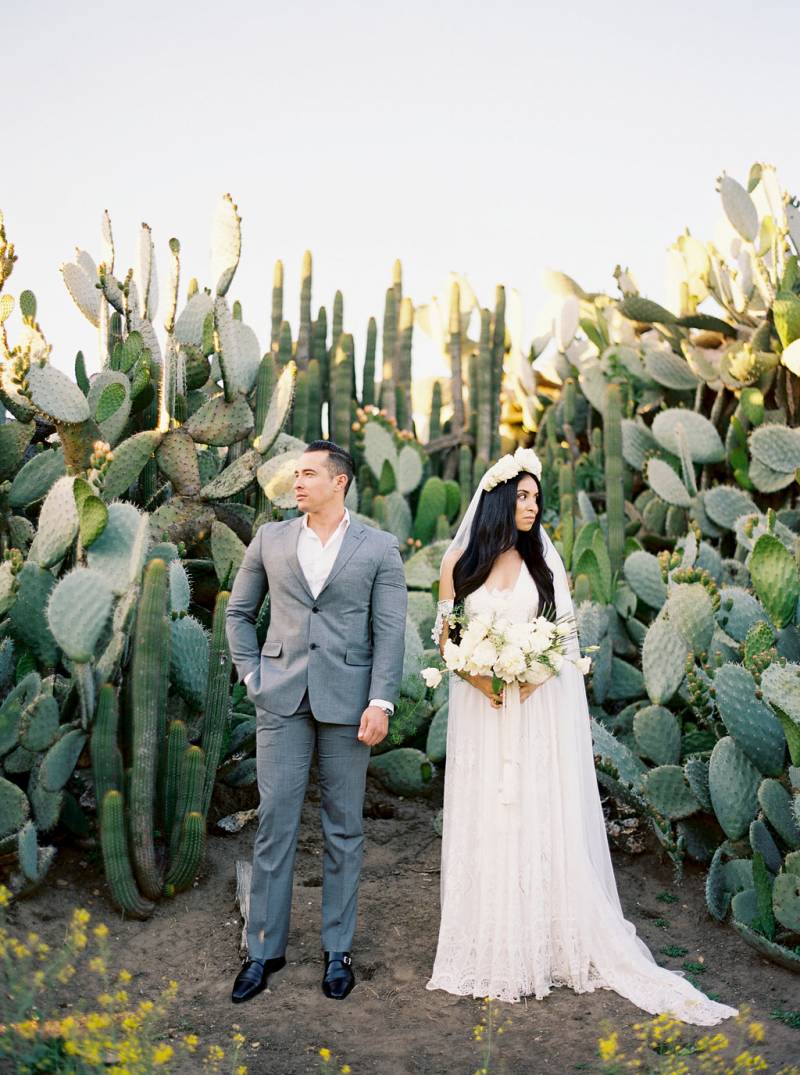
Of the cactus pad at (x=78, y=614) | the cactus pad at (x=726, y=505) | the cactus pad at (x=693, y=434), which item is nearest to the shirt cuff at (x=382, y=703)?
the cactus pad at (x=78, y=614)

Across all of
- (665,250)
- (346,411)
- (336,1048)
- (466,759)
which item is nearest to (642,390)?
(665,250)

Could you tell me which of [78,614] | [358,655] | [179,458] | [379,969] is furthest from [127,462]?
[379,969]

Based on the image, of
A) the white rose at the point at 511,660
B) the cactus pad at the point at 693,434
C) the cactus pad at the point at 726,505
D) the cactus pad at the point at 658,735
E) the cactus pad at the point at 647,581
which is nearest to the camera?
the white rose at the point at 511,660

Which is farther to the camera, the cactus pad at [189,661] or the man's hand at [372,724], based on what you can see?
the cactus pad at [189,661]

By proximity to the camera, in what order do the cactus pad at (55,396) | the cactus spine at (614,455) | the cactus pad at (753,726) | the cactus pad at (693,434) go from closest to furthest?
the cactus pad at (753,726)
the cactus pad at (55,396)
the cactus spine at (614,455)
the cactus pad at (693,434)

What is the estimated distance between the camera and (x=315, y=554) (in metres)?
3.61

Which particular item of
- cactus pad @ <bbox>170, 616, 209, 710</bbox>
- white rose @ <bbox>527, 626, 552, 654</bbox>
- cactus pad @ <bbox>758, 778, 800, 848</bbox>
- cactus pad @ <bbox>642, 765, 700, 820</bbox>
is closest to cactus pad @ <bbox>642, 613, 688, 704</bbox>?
cactus pad @ <bbox>642, 765, 700, 820</bbox>

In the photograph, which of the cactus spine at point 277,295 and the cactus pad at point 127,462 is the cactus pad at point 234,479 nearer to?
the cactus pad at point 127,462

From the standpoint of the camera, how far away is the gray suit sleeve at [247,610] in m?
3.60

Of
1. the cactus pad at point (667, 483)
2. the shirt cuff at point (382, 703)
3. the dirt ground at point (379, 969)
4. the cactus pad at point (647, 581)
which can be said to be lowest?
the dirt ground at point (379, 969)

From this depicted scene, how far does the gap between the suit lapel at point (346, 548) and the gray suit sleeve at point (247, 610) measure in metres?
0.28

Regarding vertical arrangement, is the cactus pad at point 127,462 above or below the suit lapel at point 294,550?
above

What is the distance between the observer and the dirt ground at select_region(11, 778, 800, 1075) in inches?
126

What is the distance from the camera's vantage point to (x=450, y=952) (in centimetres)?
364
